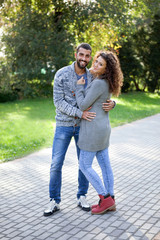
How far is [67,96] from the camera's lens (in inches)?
165

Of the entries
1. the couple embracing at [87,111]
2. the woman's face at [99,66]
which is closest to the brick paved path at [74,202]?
the couple embracing at [87,111]

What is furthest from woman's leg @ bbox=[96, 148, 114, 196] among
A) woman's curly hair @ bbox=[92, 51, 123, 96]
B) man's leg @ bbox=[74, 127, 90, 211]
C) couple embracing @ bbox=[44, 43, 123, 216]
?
woman's curly hair @ bbox=[92, 51, 123, 96]

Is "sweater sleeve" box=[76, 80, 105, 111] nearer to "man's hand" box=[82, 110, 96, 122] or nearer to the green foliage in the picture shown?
"man's hand" box=[82, 110, 96, 122]

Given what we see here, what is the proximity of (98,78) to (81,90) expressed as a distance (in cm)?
23

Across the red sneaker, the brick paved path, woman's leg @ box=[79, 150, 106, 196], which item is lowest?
the brick paved path

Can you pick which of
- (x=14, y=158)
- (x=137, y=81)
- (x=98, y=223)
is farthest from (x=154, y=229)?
(x=137, y=81)

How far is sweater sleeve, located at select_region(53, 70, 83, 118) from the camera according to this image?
410 centimetres

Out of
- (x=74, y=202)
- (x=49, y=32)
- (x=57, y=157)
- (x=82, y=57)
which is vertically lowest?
(x=74, y=202)

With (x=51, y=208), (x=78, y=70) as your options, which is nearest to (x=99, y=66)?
(x=78, y=70)

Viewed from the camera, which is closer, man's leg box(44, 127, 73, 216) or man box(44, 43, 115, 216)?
man box(44, 43, 115, 216)

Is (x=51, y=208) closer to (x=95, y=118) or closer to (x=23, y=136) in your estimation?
(x=95, y=118)

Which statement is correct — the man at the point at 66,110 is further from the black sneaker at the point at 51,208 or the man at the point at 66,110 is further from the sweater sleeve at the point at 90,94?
the sweater sleeve at the point at 90,94

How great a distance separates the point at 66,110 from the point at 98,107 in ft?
1.18

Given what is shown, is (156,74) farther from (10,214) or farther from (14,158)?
(10,214)
